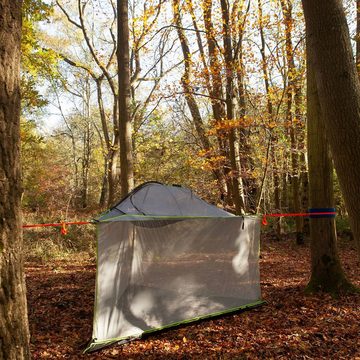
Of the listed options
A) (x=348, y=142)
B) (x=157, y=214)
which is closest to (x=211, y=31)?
(x=157, y=214)

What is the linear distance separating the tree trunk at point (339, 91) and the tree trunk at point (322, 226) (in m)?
3.46

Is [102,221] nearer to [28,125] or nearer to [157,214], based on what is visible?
[157,214]

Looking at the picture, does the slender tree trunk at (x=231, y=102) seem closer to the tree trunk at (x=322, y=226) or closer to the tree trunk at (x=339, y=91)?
the tree trunk at (x=322, y=226)

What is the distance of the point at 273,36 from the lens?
11961 millimetres

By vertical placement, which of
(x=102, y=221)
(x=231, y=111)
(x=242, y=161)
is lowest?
(x=102, y=221)

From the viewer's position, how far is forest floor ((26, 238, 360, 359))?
13.0ft

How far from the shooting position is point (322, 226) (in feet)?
18.9

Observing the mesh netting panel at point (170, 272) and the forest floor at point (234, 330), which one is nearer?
the forest floor at point (234, 330)

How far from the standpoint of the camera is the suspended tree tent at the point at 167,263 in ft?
14.0

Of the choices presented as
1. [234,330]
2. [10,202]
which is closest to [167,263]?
[234,330]

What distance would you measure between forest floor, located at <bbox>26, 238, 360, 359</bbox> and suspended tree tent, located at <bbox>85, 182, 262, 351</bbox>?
21 cm

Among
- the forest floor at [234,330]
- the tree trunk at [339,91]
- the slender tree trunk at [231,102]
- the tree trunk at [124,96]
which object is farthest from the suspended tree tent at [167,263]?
the slender tree trunk at [231,102]

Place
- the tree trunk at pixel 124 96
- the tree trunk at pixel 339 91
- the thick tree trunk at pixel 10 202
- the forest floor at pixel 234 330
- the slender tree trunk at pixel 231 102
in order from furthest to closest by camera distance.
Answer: the slender tree trunk at pixel 231 102
the tree trunk at pixel 124 96
the forest floor at pixel 234 330
the tree trunk at pixel 339 91
the thick tree trunk at pixel 10 202

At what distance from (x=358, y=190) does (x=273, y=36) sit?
10.9 metres
